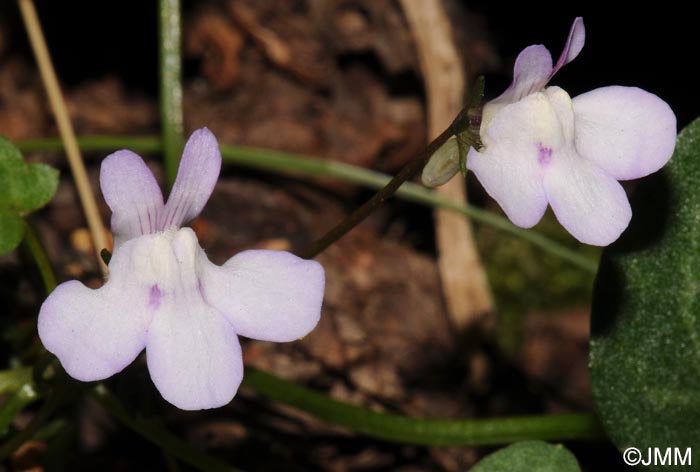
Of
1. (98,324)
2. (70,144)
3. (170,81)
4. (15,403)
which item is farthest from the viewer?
(170,81)

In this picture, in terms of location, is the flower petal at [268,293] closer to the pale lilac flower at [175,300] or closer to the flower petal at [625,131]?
the pale lilac flower at [175,300]

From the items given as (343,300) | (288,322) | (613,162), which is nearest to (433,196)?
(343,300)

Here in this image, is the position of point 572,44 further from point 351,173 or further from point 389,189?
point 351,173

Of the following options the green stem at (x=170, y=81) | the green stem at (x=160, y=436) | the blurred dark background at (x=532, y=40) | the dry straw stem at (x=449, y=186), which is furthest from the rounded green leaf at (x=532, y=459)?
the blurred dark background at (x=532, y=40)

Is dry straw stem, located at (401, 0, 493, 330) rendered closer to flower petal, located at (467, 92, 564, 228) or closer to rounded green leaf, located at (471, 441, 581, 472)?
rounded green leaf, located at (471, 441, 581, 472)

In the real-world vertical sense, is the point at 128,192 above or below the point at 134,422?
above

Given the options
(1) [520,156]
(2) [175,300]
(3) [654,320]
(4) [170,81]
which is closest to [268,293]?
(2) [175,300]
